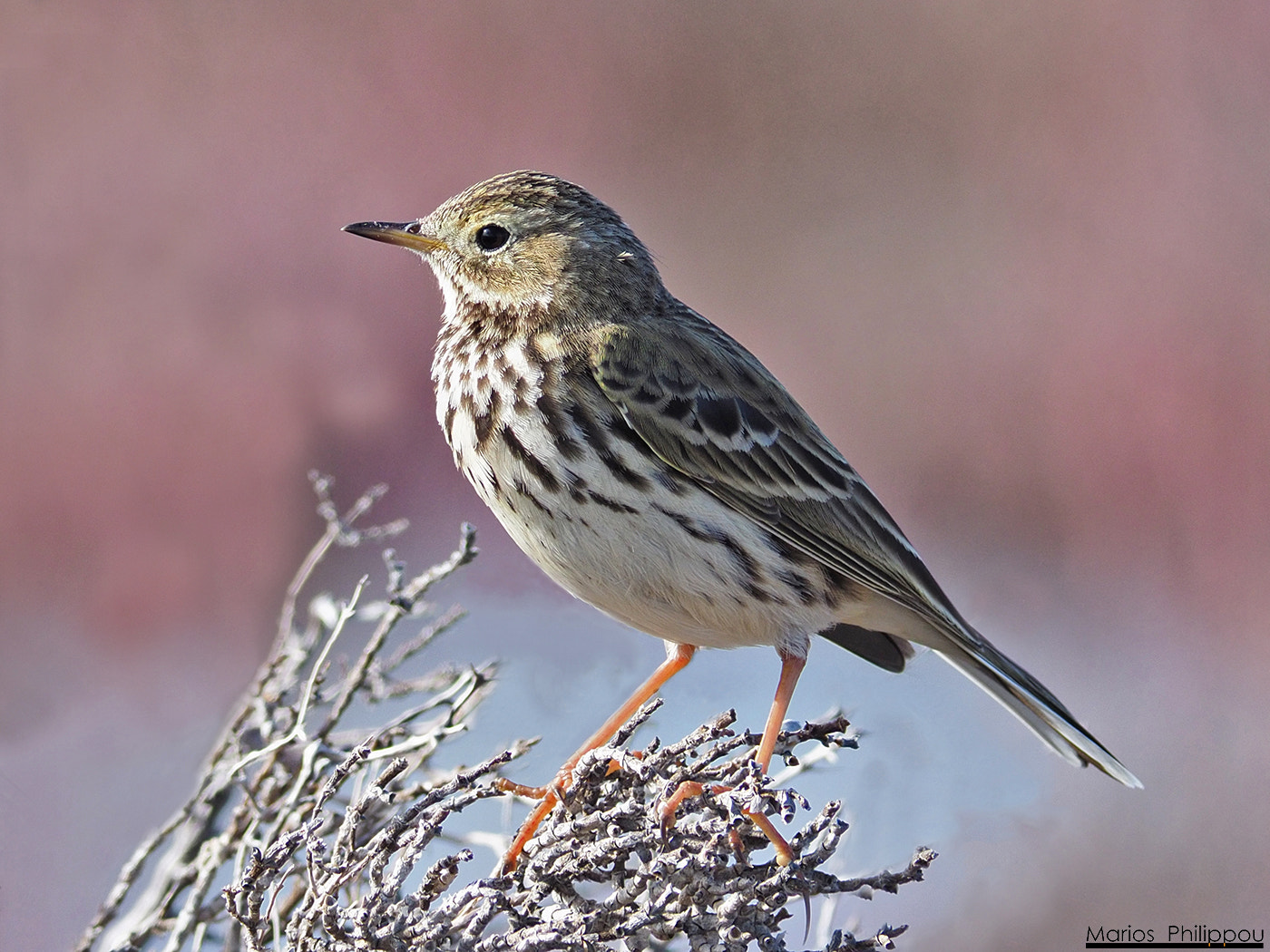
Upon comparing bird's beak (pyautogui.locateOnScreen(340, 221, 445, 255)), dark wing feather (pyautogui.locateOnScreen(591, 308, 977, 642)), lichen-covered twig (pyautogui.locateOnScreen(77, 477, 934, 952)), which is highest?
bird's beak (pyautogui.locateOnScreen(340, 221, 445, 255))

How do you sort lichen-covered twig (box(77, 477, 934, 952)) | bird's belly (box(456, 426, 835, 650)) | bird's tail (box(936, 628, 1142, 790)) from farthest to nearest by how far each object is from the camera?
bird's tail (box(936, 628, 1142, 790)), bird's belly (box(456, 426, 835, 650)), lichen-covered twig (box(77, 477, 934, 952))

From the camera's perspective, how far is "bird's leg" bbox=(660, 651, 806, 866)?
165cm

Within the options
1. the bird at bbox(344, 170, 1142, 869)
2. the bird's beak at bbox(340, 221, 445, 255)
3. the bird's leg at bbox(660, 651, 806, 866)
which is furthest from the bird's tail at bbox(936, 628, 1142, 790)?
the bird's beak at bbox(340, 221, 445, 255)

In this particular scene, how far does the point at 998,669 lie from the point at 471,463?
3.61 ft

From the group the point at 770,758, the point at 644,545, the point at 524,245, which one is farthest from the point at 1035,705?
the point at 524,245

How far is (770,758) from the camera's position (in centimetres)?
200

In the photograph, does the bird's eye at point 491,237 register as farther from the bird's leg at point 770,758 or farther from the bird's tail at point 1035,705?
the bird's tail at point 1035,705

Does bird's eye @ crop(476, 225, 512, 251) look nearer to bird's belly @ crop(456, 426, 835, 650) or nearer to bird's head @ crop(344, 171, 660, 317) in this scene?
bird's head @ crop(344, 171, 660, 317)

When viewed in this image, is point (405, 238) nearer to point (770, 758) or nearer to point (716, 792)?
point (770, 758)

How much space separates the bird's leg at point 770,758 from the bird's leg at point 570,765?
0.19m

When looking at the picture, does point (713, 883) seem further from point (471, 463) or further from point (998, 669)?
point (998, 669)

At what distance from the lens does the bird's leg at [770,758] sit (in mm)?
1646

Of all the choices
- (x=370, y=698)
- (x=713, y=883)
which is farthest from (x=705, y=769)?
(x=370, y=698)

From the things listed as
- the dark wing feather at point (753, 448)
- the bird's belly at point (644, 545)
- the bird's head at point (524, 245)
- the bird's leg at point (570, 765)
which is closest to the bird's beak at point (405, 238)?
the bird's head at point (524, 245)
